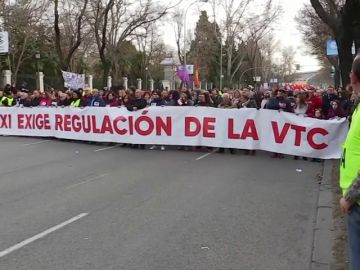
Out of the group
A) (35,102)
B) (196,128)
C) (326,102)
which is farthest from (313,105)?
(35,102)

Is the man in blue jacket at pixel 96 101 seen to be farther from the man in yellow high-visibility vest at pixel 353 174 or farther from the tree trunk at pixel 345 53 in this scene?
the man in yellow high-visibility vest at pixel 353 174

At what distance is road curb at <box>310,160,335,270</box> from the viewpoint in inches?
214

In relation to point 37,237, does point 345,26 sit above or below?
above

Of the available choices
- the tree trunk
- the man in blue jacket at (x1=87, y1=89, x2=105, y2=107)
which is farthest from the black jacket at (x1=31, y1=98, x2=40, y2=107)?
the tree trunk

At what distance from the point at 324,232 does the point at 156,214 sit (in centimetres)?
216

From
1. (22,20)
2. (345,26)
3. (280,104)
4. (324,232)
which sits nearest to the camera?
(324,232)

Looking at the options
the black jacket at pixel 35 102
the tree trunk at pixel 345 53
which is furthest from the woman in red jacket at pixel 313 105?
the black jacket at pixel 35 102

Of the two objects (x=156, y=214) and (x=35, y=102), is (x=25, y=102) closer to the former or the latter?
(x=35, y=102)

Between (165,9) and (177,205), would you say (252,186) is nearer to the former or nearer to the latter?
(177,205)

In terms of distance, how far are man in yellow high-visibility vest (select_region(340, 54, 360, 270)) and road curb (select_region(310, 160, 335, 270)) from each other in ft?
7.74

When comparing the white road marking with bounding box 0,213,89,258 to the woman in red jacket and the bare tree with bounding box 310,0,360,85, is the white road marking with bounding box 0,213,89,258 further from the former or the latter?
the bare tree with bounding box 310,0,360,85

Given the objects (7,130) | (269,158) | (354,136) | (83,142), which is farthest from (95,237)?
(7,130)

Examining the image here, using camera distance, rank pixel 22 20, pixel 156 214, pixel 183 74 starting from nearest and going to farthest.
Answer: pixel 156 214 < pixel 22 20 < pixel 183 74

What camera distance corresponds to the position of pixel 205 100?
16.1 metres
